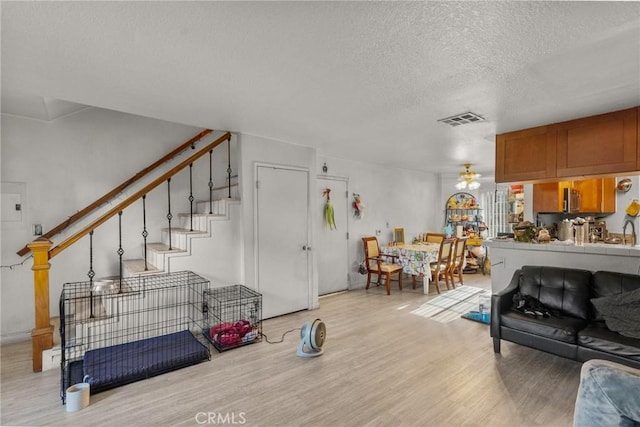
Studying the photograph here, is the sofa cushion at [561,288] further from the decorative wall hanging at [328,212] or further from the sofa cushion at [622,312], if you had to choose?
the decorative wall hanging at [328,212]

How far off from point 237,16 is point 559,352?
3528 millimetres

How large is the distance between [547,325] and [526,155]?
6.61 feet

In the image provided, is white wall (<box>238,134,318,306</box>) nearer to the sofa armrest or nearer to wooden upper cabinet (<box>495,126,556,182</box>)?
the sofa armrest

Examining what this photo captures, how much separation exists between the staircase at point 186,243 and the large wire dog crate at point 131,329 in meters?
0.13

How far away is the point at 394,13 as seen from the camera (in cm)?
154

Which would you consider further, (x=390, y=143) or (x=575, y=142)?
(x=390, y=143)

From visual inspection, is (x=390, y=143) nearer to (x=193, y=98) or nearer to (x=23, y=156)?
(x=193, y=98)

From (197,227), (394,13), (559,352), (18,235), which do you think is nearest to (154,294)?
(197,227)

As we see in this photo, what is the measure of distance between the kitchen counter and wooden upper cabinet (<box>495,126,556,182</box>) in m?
0.83

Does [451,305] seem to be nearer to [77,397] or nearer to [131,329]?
[131,329]

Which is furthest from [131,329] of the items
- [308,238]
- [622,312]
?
[622,312]

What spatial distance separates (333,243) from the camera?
5.59 meters

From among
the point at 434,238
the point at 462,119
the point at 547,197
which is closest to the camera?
the point at 462,119

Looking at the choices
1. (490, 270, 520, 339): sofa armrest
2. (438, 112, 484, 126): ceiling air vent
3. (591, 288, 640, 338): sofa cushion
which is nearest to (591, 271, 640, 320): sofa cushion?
(591, 288, 640, 338): sofa cushion
